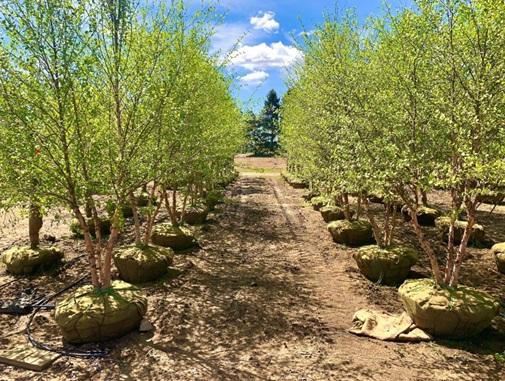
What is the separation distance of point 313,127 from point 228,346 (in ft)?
29.6

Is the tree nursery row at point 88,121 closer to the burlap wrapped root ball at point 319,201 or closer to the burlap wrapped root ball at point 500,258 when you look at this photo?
the burlap wrapped root ball at point 319,201

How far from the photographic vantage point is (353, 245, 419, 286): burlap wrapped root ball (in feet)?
30.1

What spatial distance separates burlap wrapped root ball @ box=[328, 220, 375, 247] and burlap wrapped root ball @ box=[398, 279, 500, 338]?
5649mm

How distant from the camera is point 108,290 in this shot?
22.2 feet

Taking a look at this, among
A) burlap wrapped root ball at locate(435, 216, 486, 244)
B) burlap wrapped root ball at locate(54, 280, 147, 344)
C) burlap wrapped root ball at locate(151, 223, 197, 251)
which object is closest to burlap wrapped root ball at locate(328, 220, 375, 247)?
burlap wrapped root ball at locate(435, 216, 486, 244)

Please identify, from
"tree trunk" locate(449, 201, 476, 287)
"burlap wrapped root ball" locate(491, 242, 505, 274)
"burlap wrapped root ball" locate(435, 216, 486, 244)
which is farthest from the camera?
"burlap wrapped root ball" locate(435, 216, 486, 244)

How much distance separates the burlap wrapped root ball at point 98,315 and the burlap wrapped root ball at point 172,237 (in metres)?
4.95

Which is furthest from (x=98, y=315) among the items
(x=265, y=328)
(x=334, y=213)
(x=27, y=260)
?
(x=334, y=213)

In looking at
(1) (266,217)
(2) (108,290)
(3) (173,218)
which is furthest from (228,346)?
(1) (266,217)

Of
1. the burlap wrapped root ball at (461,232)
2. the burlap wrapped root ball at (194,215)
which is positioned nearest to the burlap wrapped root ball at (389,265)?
the burlap wrapped root ball at (461,232)

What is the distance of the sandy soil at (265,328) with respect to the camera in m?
5.49

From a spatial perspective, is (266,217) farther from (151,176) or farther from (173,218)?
(151,176)

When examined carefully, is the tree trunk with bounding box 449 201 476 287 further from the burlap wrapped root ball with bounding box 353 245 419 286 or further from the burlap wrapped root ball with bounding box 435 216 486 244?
the burlap wrapped root ball with bounding box 435 216 486 244

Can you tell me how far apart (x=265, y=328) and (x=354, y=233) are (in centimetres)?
→ 627
